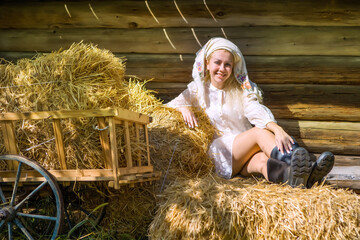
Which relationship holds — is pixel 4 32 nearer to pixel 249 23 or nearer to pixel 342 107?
pixel 249 23

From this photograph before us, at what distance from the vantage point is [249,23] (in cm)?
383

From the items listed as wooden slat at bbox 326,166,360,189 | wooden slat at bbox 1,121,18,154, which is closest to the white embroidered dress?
wooden slat at bbox 326,166,360,189

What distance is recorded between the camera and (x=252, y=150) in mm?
3225

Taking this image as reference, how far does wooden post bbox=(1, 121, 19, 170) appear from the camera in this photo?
232 centimetres

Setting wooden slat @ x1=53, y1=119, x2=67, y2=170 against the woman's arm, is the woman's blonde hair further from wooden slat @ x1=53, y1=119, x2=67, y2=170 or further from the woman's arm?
wooden slat @ x1=53, y1=119, x2=67, y2=170

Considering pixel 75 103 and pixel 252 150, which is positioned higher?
pixel 75 103

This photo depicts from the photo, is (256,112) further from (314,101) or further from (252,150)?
(314,101)

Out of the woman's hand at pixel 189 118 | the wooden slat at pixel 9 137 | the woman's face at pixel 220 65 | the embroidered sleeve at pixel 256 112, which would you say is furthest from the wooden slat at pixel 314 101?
the wooden slat at pixel 9 137

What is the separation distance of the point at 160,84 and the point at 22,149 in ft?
6.40

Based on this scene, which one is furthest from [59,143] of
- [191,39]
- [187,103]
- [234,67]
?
[191,39]

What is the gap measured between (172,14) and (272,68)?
4.15 feet

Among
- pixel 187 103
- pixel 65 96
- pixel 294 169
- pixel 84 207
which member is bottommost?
pixel 84 207

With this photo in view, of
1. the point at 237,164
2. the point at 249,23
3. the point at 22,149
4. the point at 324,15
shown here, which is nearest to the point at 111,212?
the point at 22,149

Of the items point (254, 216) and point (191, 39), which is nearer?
point (254, 216)
